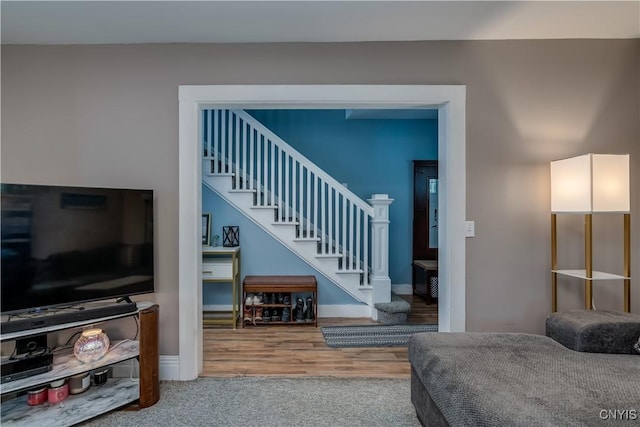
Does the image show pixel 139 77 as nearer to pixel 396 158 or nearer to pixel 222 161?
pixel 222 161

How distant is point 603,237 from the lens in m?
2.64

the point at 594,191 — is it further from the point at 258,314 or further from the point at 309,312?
the point at 258,314

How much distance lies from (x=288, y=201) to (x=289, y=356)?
1.96 meters

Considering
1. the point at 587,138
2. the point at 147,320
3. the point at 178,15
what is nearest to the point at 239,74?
the point at 178,15

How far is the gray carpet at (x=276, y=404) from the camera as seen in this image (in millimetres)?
2127

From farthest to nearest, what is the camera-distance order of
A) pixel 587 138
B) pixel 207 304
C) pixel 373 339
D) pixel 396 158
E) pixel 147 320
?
pixel 396 158 → pixel 207 304 → pixel 373 339 → pixel 587 138 → pixel 147 320

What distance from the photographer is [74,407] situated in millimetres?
2168

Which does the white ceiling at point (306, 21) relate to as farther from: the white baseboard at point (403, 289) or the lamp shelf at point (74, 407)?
the white baseboard at point (403, 289)

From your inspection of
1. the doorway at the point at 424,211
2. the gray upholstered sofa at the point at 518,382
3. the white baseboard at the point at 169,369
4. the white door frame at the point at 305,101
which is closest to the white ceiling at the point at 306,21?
the white door frame at the point at 305,101

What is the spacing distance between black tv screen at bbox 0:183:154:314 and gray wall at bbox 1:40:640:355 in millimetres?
250

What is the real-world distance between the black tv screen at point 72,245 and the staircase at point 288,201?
1918 millimetres

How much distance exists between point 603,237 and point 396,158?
9.89 ft

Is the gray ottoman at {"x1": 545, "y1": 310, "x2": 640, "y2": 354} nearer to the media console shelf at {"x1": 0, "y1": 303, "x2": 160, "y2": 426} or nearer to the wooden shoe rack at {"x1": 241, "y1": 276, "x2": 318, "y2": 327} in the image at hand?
the wooden shoe rack at {"x1": 241, "y1": 276, "x2": 318, "y2": 327}

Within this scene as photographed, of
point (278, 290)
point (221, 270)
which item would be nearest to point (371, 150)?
point (278, 290)
